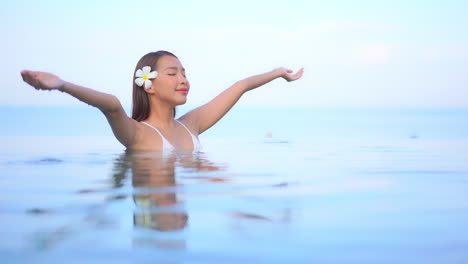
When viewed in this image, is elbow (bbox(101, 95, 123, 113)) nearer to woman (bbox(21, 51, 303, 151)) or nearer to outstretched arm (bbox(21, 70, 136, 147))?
outstretched arm (bbox(21, 70, 136, 147))

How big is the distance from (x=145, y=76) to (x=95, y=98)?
163 centimetres

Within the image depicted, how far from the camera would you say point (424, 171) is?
5105 millimetres

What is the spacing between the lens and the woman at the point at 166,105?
6117mm

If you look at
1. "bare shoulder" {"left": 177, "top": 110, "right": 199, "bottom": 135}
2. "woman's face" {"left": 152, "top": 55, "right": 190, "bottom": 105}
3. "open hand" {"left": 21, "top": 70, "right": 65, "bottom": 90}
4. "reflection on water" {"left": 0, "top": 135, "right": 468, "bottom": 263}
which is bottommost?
"reflection on water" {"left": 0, "top": 135, "right": 468, "bottom": 263}

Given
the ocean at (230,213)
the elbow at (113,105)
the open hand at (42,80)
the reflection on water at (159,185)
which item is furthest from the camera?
the elbow at (113,105)

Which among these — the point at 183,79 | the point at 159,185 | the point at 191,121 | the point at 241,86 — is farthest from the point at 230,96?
the point at 159,185

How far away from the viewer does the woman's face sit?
622 cm

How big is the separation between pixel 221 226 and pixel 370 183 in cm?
191

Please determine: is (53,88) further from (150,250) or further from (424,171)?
(424,171)

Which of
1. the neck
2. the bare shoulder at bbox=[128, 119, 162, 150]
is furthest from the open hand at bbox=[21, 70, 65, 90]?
the neck

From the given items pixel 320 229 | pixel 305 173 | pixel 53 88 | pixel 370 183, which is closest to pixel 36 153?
pixel 53 88

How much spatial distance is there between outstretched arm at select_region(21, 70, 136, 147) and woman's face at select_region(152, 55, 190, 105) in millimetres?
550

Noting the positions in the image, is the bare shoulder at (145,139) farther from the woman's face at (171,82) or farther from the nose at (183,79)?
the nose at (183,79)

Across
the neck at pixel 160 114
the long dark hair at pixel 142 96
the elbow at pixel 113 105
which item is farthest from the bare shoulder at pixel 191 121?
the elbow at pixel 113 105
